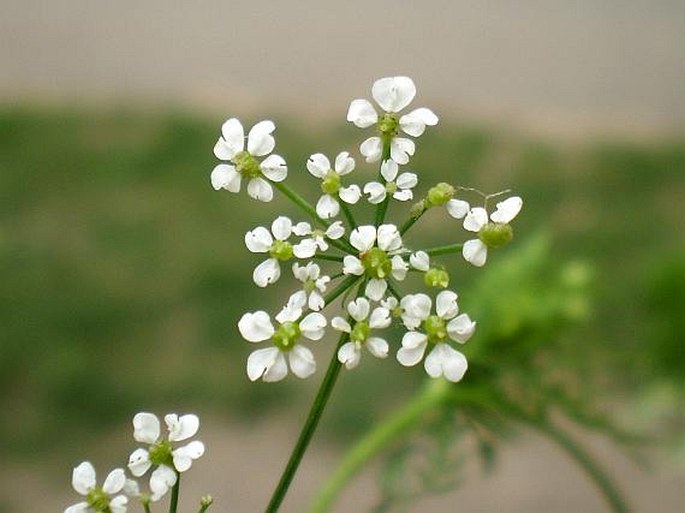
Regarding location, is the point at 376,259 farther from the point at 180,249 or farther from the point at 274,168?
the point at 180,249

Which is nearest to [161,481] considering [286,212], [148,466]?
[148,466]

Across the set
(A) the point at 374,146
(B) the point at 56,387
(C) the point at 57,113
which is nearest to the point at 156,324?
(B) the point at 56,387

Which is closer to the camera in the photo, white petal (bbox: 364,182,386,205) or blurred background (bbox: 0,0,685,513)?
white petal (bbox: 364,182,386,205)

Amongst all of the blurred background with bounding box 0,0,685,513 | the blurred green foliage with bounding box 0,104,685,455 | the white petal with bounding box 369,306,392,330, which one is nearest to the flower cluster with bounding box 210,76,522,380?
the white petal with bounding box 369,306,392,330

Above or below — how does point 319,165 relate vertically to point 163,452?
above

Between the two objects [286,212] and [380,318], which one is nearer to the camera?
[380,318]

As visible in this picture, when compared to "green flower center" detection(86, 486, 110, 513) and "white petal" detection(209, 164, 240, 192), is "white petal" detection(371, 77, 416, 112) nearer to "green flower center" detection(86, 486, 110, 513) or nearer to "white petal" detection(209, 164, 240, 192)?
"white petal" detection(209, 164, 240, 192)

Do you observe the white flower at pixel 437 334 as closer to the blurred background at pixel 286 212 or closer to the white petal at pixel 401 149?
the white petal at pixel 401 149

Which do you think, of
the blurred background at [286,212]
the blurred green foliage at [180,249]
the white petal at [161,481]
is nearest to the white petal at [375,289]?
the white petal at [161,481]
